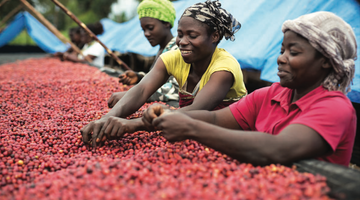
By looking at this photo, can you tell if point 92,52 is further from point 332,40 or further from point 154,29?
point 332,40

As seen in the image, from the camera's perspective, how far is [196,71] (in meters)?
2.27

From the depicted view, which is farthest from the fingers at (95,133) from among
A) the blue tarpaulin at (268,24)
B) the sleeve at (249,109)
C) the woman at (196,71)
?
the blue tarpaulin at (268,24)

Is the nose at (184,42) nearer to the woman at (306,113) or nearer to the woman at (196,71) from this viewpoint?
the woman at (196,71)

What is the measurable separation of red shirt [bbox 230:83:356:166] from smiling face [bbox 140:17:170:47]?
1857 millimetres

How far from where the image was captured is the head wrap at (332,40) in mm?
1333

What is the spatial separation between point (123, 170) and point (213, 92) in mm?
889

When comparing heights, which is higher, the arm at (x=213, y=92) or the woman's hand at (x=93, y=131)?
the arm at (x=213, y=92)

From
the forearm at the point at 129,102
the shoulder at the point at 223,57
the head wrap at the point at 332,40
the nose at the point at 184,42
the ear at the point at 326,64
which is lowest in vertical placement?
the forearm at the point at 129,102

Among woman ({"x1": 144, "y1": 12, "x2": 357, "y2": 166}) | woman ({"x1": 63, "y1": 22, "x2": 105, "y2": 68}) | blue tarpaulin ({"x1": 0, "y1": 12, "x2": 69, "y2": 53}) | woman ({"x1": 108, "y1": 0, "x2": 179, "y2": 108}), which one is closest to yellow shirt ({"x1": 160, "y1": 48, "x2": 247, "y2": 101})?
woman ({"x1": 144, "y1": 12, "x2": 357, "y2": 166})

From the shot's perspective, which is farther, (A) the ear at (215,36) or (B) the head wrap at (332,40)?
(A) the ear at (215,36)

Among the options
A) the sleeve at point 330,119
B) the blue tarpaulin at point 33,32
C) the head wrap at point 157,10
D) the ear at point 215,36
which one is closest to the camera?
the sleeve at point 330,119

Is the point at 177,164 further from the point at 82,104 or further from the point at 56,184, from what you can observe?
the point at 82,104

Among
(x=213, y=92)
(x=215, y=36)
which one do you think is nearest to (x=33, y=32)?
(x=215, y=36)

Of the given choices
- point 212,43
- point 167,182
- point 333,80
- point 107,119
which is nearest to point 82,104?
point 107,119
